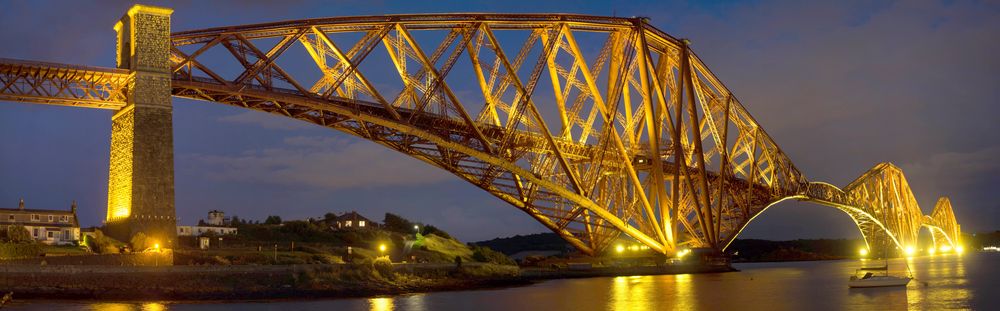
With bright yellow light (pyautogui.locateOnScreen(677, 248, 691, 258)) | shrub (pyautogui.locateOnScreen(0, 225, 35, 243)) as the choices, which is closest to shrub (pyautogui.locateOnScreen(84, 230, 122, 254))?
shrub (pyautogui.locateOnScreen(0, 225, 35, 243))

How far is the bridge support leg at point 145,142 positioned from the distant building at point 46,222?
287 inches

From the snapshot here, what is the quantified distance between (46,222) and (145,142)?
1320 cm

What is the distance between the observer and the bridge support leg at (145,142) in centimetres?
3841

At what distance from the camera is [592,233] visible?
233 ft

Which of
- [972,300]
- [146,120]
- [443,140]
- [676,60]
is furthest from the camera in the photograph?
[676,60]

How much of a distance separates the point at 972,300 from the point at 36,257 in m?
41.2

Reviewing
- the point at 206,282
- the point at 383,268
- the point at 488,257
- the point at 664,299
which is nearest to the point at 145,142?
the point at 206,282

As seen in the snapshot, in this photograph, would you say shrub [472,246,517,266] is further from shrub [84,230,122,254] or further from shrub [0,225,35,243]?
shrub [0,225,35,243]

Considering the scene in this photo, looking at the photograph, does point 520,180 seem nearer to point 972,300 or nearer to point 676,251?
point 676,251

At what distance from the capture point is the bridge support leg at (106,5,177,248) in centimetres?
3841

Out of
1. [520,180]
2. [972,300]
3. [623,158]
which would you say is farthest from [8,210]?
[972,300]

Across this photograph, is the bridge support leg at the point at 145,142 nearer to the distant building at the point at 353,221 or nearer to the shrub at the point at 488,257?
the shrub at the point at 488,257

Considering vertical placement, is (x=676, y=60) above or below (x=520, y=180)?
above

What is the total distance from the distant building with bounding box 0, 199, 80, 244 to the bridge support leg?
24.0 feet
